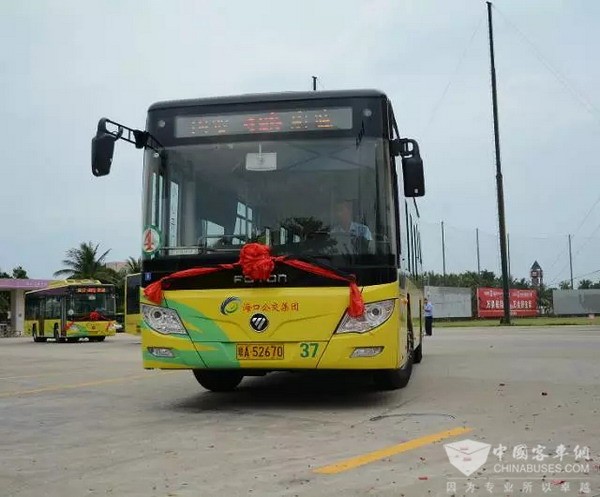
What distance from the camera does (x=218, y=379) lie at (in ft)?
31.6

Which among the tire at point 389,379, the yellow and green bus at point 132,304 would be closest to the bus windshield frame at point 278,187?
the tire at point 389,379

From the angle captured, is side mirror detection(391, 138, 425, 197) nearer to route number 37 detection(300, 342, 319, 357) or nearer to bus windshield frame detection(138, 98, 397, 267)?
bus windshield frame detection(138, 98, 397, 267)

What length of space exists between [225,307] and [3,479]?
3.02 metres

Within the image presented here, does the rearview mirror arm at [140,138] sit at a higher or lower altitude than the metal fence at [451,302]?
higher

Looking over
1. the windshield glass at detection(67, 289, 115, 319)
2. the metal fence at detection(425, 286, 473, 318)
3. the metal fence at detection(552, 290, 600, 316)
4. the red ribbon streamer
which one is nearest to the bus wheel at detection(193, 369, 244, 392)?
the red ribbon streamer

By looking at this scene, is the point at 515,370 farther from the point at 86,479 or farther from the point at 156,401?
the point at 86,479

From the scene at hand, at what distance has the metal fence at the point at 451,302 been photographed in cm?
4988

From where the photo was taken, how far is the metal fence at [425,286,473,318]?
49878 mm

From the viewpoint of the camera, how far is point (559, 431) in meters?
6.37

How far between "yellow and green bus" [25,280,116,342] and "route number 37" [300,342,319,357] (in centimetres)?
2782

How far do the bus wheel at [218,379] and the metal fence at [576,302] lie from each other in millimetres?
50114

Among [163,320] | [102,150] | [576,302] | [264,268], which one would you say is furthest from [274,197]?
[576,302]

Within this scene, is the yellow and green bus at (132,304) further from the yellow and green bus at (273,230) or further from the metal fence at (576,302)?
the metal fence at (576,302)

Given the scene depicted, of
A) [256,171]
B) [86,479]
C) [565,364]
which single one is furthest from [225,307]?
[565,364]
